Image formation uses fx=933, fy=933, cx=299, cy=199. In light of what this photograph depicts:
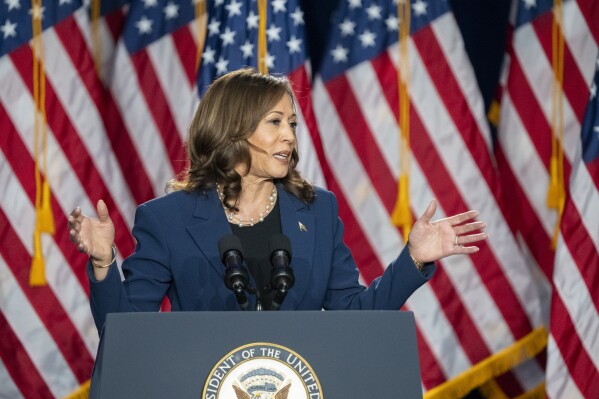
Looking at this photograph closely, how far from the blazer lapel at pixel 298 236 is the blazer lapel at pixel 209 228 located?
6.0 inches

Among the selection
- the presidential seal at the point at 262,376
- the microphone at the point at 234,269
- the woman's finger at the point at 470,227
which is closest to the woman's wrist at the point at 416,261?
the woman's finger at the point at 470,227

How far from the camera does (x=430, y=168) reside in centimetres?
395

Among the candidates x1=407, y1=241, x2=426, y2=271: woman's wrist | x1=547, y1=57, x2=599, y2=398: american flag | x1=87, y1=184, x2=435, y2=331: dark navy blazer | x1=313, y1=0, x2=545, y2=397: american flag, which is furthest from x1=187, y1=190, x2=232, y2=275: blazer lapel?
x1=547, y1=57, x2=599, y2=398: american flag

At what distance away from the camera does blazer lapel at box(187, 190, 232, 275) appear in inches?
84.5

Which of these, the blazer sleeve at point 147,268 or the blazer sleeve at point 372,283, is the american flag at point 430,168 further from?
the blazer sleeve at point 147,268

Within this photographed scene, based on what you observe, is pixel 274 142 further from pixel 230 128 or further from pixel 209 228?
pixel 209 228

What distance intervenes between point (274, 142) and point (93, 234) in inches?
22.3

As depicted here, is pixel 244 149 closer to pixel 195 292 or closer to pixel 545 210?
pixel 195 292

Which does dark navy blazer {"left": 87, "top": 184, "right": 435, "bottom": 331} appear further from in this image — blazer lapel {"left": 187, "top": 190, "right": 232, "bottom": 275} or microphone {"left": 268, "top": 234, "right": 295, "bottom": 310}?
microphone {"left": 268, "top": 234, "right": 295, "bottom": 310}

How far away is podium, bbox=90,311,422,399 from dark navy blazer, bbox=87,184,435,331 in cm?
49

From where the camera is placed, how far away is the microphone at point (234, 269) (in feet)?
5.67

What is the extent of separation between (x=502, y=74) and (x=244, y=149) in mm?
2178

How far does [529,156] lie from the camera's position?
4.04m

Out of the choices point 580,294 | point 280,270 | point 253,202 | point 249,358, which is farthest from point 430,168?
point 249,358
